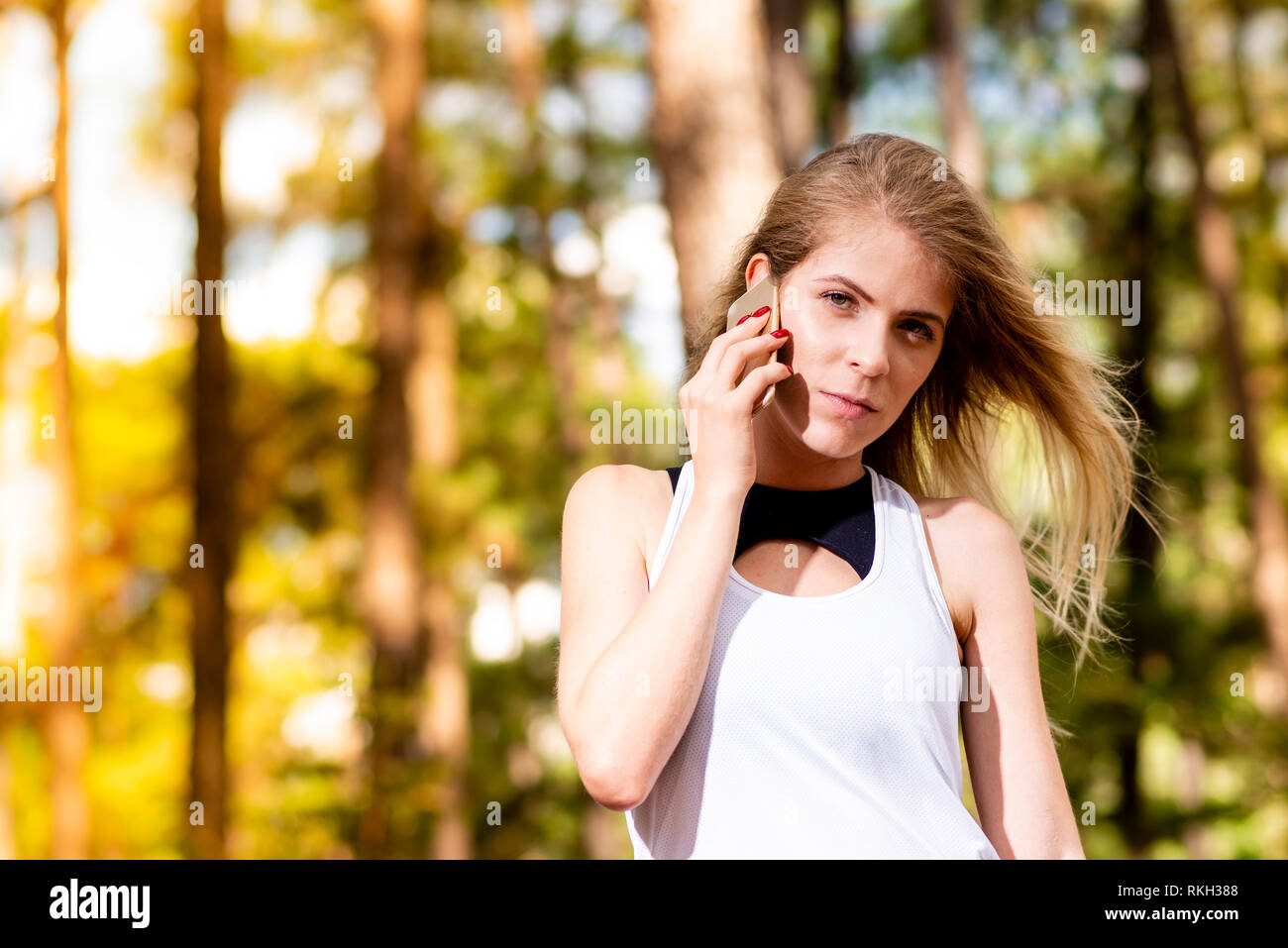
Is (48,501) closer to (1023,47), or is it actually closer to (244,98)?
(244,98)

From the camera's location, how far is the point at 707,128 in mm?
4391

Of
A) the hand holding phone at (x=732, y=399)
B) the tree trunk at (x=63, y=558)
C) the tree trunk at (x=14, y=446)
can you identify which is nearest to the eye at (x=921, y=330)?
the hand holding phone at (x=732, y=399)

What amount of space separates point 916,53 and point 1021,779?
1251 cm

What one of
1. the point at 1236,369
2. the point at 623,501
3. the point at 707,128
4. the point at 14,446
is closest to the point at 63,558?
the point at 14,446

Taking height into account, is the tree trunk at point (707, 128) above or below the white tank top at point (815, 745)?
above

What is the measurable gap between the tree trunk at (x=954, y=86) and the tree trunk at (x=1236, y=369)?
7.03 ft

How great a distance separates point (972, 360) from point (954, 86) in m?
7.74

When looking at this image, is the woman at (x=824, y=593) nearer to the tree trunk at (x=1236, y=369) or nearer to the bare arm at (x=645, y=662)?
the bare arm at (x=645, y=662)

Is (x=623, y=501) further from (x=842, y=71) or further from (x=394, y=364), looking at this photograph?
(x=842, y=71)

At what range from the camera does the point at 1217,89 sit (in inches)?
546

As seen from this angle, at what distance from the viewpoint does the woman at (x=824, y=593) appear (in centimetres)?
196

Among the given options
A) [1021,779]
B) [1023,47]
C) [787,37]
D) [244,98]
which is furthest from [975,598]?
[244,98]

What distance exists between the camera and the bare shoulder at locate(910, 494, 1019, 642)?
2207 millimetres
